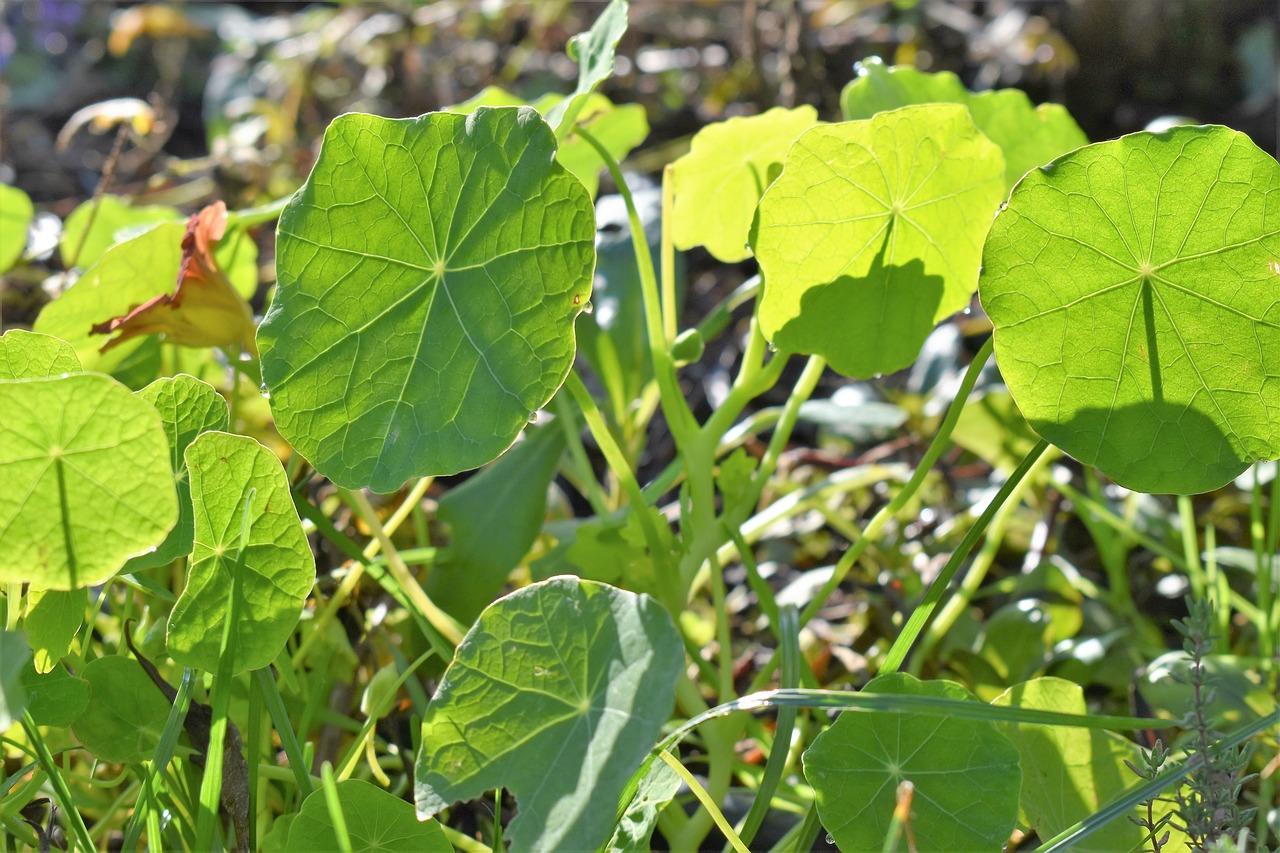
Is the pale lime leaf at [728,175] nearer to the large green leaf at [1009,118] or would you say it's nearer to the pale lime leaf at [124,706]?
the large green leaf at [1009,118]

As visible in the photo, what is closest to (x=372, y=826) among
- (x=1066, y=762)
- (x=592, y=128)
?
(x=1066, y=762)

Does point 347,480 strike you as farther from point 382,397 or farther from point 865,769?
point 865,769

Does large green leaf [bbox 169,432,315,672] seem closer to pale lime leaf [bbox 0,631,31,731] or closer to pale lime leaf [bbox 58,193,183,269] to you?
pale lime leaf [bbox 0,631,31,731]

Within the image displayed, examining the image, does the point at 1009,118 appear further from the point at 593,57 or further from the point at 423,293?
the point at 423,293

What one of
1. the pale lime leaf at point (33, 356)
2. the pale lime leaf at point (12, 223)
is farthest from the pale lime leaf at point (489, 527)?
the pale lime leaf at point (12, 223)

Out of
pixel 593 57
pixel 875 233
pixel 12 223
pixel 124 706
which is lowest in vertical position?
pixel 124 706
